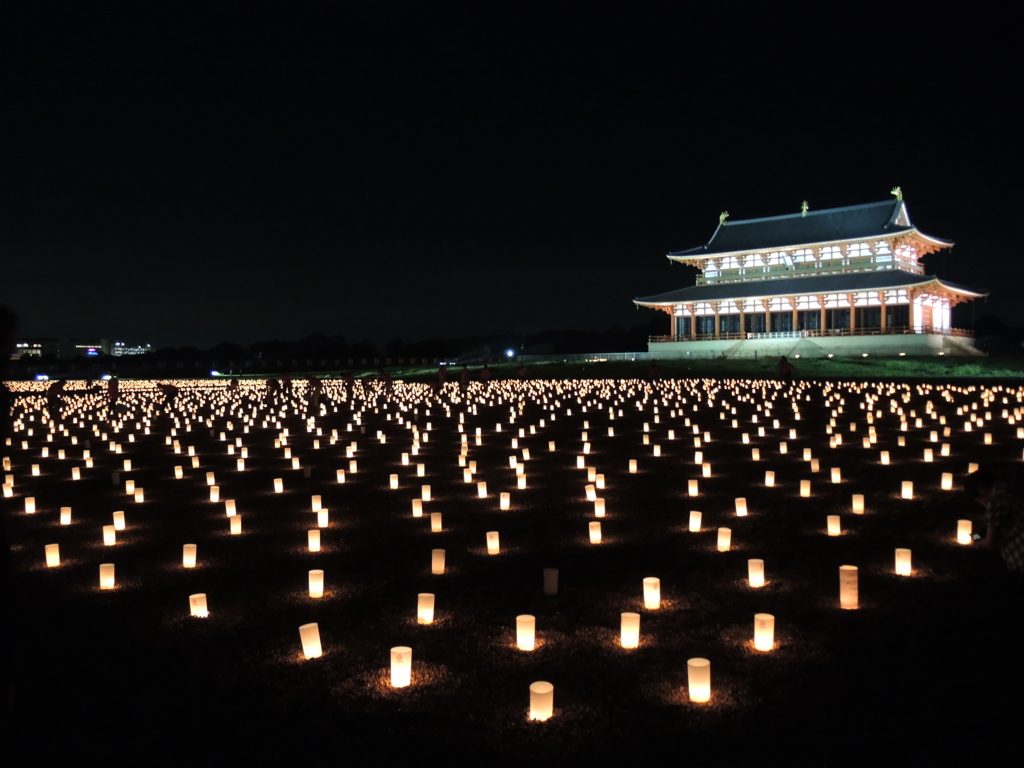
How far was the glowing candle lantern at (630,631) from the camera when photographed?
15.4 ft

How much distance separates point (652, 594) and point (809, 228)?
48904mm

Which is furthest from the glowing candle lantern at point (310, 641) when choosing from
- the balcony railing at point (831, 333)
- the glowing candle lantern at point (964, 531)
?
the balcony railing at point (831, 333)

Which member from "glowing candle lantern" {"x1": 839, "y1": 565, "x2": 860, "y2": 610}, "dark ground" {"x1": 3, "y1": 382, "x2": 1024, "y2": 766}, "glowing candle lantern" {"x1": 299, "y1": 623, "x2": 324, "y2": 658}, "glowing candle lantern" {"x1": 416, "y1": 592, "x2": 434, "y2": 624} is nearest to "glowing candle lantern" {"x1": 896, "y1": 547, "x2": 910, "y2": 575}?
"dark ground" {"x1": 3, "y1": 382, "x2": 1024, "y2": 766}

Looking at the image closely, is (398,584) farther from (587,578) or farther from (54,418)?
(54,418)

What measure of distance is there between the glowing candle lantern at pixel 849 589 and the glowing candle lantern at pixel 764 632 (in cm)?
91

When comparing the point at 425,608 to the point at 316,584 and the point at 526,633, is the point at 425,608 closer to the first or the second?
the point at 526,633

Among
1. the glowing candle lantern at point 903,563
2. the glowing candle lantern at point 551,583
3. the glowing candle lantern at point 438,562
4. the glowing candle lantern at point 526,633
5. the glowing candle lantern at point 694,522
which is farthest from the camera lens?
the glowing candle lantern at point 694,522

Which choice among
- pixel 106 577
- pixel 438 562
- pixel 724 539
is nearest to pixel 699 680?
pixel 438 562

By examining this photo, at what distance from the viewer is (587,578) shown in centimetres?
609

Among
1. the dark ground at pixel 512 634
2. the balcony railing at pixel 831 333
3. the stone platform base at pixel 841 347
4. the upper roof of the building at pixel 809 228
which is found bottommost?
the dark ground at pixel 512 634

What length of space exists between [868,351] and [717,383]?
16.1 metres

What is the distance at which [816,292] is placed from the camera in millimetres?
44719

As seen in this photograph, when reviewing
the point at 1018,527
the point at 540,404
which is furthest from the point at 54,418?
the point at 1018,527

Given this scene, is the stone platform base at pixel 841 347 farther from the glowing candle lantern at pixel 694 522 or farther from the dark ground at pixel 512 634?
the dark ground at pixel 512 634
